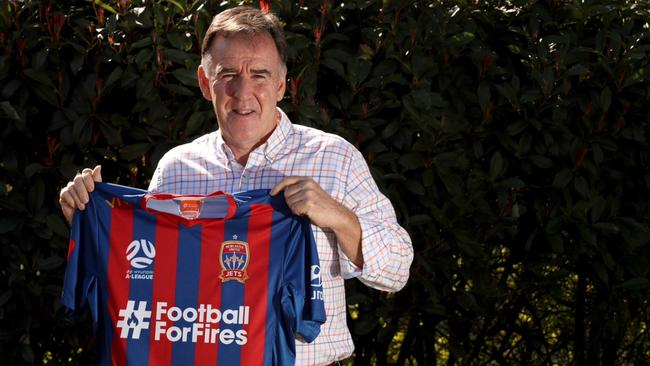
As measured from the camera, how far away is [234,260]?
3.37 metres

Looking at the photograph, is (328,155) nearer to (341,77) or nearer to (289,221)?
(289,221)

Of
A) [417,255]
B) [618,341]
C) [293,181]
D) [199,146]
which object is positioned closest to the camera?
[293,181]

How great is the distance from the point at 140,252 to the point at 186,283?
172mm

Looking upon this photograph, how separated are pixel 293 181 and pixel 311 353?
0.54m

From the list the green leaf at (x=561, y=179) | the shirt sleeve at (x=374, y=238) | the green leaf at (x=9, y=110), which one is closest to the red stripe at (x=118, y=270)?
the shirt sleeve at (x=374, y=238)

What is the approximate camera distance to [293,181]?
3186 millimetres

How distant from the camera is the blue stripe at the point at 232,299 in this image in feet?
10.9

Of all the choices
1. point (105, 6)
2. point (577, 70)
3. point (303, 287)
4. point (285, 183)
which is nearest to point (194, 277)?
point (303, 287)

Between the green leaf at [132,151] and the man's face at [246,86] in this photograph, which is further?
the green leaf at [132,151]

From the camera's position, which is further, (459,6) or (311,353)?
(459,6)

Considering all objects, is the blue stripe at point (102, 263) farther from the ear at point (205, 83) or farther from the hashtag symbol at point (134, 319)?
the ear at point (205, 83)

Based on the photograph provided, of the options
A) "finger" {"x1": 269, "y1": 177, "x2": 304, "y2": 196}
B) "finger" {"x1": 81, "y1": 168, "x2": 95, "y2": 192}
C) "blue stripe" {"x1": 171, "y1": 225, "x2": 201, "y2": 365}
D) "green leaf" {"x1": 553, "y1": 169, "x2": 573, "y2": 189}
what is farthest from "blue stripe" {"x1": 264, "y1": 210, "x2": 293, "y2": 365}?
"green leaf" {"x1": 553, "y1": 169, "x2": 573, "y2": 189}

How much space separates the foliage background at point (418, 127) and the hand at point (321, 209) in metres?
1.21

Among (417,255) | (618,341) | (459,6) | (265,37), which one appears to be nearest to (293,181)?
(265,37)
